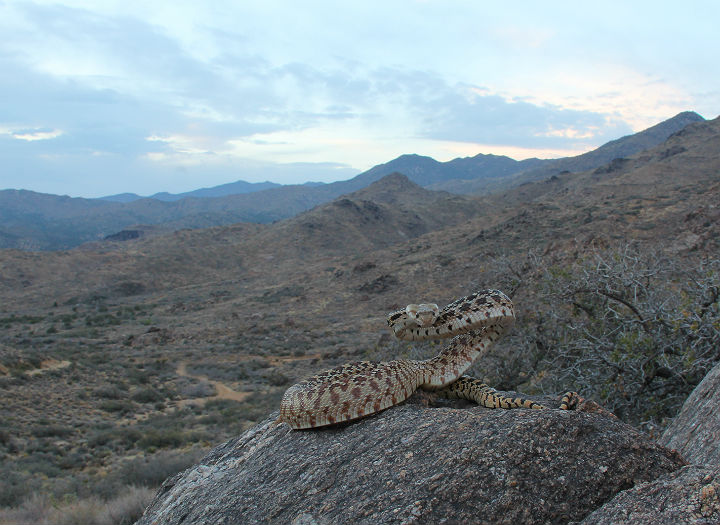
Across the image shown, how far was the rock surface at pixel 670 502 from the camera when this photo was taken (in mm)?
2156

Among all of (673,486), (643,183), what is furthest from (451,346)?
(643,183)

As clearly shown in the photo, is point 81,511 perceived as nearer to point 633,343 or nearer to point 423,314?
point 423,314

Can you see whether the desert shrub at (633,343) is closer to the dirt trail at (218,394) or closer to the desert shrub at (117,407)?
the dirt trail at (218,394)

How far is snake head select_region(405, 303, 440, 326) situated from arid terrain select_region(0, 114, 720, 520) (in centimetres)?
349

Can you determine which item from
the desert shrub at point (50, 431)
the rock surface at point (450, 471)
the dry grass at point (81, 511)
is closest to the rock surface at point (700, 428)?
the rock surface at point (450, 471)

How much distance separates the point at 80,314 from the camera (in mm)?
49344

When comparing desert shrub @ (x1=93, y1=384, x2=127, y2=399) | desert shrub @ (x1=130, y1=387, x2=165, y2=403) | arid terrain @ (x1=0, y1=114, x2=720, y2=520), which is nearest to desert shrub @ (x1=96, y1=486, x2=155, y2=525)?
arid terrain @ (x1=0, y1=114, x2=720, y2=520)

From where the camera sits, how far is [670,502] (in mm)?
2281

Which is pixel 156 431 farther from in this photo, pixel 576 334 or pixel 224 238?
pixel 224 238

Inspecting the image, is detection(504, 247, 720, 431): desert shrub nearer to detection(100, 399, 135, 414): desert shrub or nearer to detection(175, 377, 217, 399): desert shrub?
detection(100, 399, 135, 414): desert shrub

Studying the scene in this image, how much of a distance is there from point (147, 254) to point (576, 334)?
244 feet

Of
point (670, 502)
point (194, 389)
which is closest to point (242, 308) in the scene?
point (194, 389)

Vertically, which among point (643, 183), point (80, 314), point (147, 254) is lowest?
point (80, 314)

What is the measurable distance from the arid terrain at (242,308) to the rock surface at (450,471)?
3.62 metres
